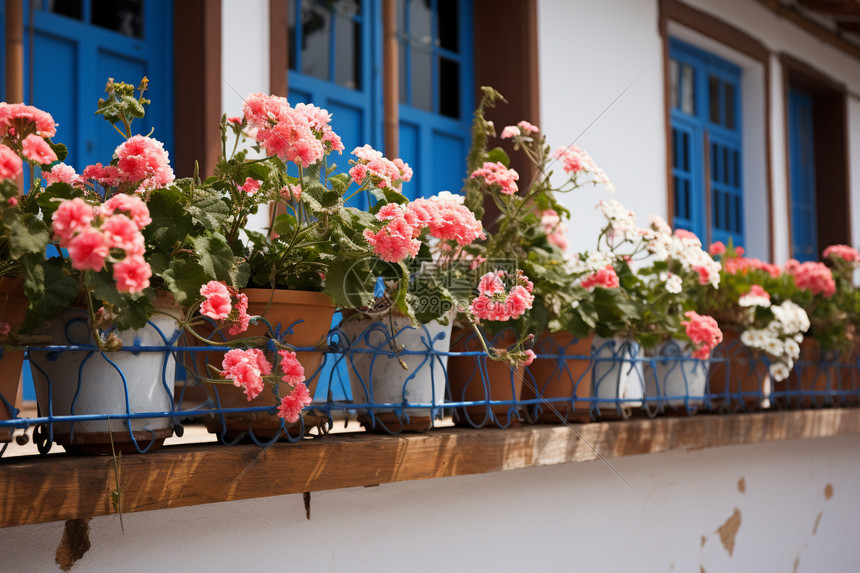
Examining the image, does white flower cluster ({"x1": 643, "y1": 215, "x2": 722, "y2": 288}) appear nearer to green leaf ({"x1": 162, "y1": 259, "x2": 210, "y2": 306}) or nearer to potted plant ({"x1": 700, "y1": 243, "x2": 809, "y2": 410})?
potted plant ({"x1": 700, "y1": 243, "x2": 809, "y2": 410})

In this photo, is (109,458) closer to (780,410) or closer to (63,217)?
(63,217)

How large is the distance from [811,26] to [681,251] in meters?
4.25

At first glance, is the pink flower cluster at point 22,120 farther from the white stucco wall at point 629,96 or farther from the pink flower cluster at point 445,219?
the white stucco wall at point 629,96

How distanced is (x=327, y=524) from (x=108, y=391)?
616mm

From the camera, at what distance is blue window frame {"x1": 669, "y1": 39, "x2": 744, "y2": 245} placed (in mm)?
5246

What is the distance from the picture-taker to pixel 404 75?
3953 millimetres

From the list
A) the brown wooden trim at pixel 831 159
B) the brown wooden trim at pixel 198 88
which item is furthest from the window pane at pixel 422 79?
the brown wooden trim at pixel 831 159

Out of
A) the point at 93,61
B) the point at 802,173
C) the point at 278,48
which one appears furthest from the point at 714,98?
the point at 93,61

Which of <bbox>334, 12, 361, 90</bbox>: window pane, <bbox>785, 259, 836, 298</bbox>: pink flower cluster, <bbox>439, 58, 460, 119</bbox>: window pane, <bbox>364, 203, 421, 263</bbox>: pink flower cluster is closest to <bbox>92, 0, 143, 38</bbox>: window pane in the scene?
<bbox>334, 12, 361, 90</bbox>: window pane

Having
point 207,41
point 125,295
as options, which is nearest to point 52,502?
point 125,295

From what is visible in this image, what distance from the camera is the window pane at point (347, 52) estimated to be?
362 cm

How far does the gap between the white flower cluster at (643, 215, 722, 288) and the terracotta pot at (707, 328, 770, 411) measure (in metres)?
0.46

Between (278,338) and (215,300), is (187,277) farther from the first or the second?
(278,338)

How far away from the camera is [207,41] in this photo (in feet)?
9.84
